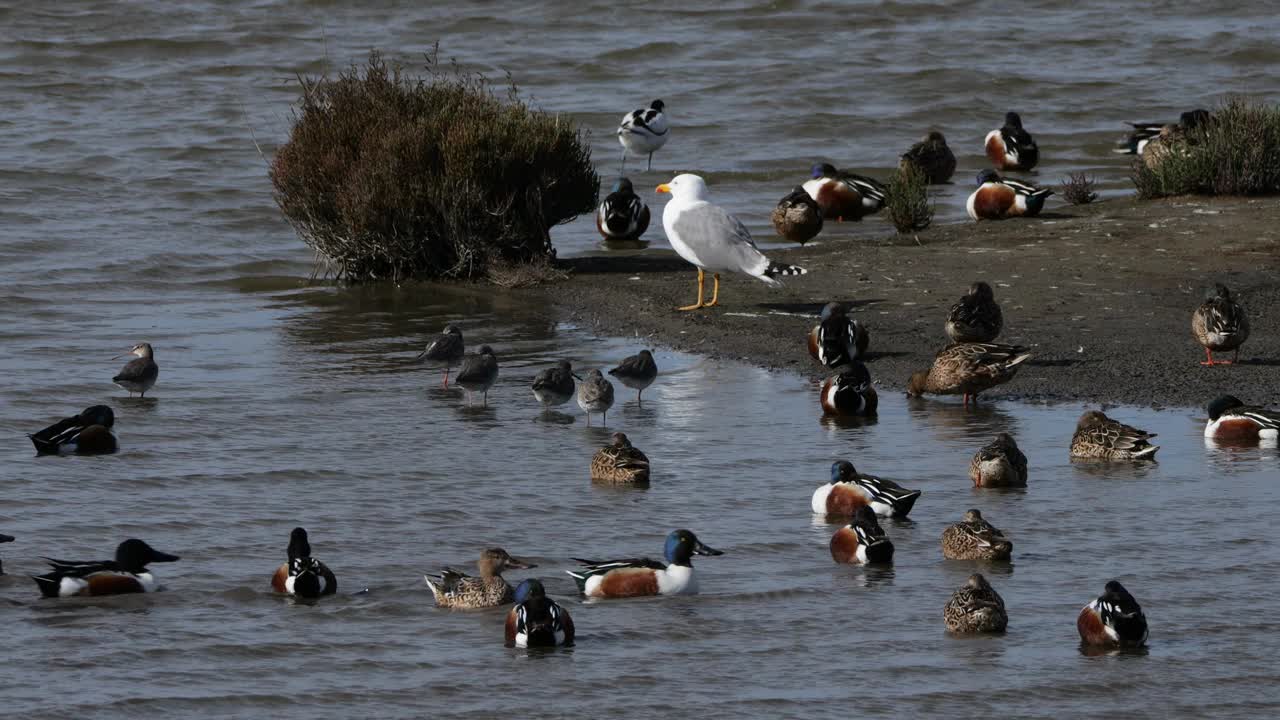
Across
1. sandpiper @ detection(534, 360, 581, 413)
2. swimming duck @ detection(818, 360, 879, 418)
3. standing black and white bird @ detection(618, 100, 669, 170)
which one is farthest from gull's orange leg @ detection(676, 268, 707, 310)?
standing black and white bird @ detection(618, 100, 669, 170)

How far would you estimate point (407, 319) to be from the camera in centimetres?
1906

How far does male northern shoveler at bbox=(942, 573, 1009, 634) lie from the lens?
9.49 m

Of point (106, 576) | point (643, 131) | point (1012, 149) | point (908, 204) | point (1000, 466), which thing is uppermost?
point (643, 131)

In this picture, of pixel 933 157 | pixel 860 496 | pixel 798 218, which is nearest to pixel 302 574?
pixel 860 496

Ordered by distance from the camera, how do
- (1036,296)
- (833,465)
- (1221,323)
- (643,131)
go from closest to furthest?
(833,465)
(1221,323)
(1036,296)
(643,131)

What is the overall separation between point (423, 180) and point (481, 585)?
10.8m

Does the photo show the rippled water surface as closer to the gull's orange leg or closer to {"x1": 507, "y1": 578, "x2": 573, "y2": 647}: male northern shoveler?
{"x1": 507, "y1": 578, "x2": 573, "y2": 647}: male northern shoveler

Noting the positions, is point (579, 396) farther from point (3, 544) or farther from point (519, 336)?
point (3, 544)

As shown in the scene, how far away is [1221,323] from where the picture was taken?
596 inches

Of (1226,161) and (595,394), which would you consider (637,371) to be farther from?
(1226,161)

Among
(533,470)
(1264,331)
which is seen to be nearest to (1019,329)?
(1264,331)

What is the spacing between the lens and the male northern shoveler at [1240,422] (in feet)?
42.5

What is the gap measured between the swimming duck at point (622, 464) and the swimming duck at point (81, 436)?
3619 mm

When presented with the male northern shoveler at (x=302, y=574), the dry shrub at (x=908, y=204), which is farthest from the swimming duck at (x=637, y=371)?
the dry shrub at (x=908, y=204)
